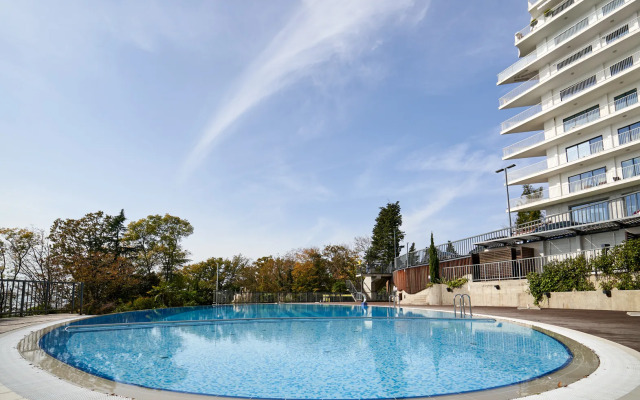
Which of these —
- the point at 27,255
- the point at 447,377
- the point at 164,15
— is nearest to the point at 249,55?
the point at 164,15

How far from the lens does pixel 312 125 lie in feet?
79.7

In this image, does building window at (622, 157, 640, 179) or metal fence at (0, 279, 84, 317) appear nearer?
metal fence at (0, 279, 84, 317)

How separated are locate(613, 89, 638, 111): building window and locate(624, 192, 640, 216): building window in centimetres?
634

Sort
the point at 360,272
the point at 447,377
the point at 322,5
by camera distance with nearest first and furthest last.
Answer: the point at 447,377
the point at 322,5
the point at 360,272

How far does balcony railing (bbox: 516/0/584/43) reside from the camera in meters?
26.1

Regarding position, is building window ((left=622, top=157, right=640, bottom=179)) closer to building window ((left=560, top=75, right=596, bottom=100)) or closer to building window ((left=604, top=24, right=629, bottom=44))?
building window ((left=560, top=75, right=596, bottom=100))

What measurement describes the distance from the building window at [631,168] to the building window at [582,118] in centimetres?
358

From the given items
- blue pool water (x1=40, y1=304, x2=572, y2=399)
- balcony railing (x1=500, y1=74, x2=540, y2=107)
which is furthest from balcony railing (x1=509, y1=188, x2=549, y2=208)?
blue pool water (x1=40, y1=304, x2=572, y2=399)

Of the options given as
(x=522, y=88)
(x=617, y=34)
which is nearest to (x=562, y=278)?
(x=617, y=34)

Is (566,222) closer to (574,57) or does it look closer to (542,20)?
(574,57)

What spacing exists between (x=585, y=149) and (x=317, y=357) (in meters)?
25.3

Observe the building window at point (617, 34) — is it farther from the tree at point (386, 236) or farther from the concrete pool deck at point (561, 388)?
the tree at point (386, 236)

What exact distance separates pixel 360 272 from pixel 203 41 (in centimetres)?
2649

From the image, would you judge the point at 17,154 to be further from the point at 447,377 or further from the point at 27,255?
the point at 447,377
